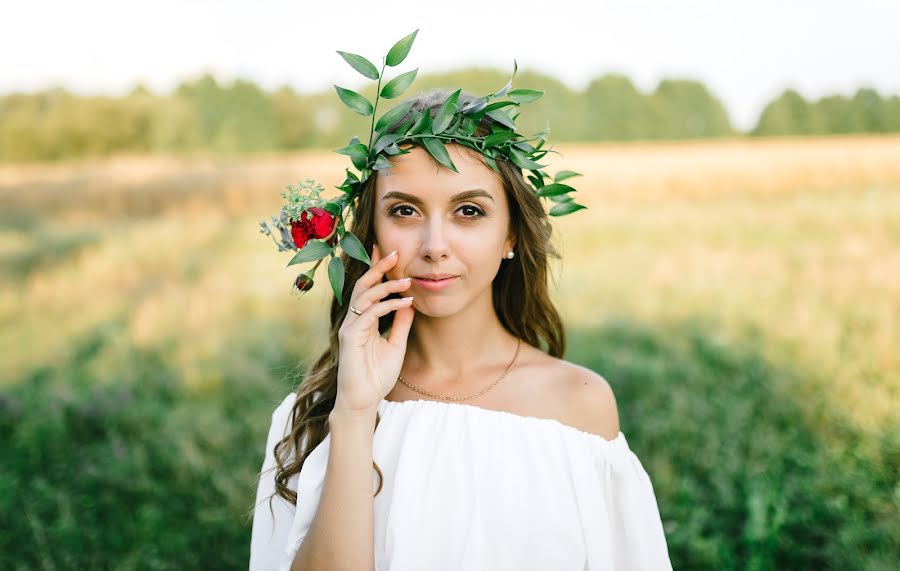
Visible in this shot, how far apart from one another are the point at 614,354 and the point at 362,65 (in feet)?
16.5

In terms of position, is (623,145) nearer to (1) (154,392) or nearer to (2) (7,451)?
(1) (154,392)

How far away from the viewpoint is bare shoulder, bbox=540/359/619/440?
2.46 meters

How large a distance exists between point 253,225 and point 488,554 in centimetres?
1033

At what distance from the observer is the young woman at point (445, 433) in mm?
2125

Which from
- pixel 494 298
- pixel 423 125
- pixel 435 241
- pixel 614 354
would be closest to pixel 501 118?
pixel 423 125

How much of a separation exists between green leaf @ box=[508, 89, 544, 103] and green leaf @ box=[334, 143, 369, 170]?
547 millimetres

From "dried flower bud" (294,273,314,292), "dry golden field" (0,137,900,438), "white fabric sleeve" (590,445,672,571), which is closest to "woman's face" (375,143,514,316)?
"dried flower bud" (294,273,314,292)

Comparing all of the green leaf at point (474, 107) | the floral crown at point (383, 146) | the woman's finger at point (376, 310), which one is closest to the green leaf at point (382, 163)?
the floral crown at point (383, 146)

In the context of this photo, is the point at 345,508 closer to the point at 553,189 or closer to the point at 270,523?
the point at 270,523

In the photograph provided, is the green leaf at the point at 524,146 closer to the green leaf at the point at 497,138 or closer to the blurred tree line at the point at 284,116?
the green leaf at the point at 497,138

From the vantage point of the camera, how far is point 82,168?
1406cm

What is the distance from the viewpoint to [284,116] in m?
20.9

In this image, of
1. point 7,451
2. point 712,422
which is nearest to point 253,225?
point 7,451

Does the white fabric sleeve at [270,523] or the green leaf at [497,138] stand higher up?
the green leaf at [497,138]
